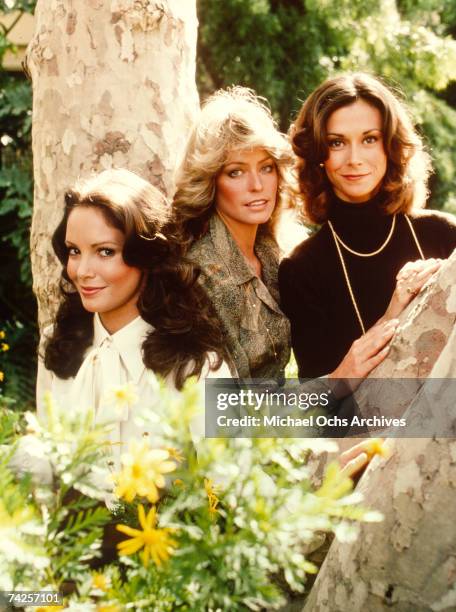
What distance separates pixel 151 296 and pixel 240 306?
342 millimetres

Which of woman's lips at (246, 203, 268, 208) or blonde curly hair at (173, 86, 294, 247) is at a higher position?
blonde curly hair at (173, 86, 294, 247)

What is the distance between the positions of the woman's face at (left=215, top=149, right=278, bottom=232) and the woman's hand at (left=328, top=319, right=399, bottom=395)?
587 millimetres

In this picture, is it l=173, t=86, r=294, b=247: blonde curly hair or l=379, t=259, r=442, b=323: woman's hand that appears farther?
l=173, t=86, r=294, b=247: blonde curly hair

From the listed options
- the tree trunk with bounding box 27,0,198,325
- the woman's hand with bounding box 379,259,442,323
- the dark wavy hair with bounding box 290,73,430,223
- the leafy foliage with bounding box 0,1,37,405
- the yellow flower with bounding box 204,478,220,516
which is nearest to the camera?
the yellow flower with bounding box 204,478,220,516

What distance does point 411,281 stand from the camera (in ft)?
6.32

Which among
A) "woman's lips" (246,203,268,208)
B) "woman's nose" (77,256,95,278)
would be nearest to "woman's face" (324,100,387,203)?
"woman's lips" (246,203,268,208)

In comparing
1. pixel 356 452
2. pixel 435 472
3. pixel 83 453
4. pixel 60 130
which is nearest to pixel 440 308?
pixel 356 452

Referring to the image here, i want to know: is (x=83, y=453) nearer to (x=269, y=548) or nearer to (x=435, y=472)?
(x=269, y=548)

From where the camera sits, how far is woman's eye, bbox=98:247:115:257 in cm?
207

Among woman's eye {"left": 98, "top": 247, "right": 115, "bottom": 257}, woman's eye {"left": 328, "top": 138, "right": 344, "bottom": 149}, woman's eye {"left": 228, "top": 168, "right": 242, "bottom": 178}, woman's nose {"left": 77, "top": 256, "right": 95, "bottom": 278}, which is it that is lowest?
woman's nose {"left": 77, "top": 256, "right": 95, "bottom": 278}

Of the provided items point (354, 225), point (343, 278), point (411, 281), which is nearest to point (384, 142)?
point (354, 225)

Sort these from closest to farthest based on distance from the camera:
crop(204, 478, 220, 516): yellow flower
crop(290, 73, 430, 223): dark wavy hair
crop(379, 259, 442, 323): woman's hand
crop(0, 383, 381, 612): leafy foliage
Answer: crop(0, 383, 381, 612): leafy foliage < crop(204, 478, 220, 516): yellow flower < crop(379, 259, 442, 323): woman's hand < crop(290, 73, 430, 223): dark wavy hair

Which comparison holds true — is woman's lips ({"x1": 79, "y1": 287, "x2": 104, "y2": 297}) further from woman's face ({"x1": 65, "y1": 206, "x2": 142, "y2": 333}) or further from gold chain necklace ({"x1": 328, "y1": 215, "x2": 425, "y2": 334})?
gold chain necklace ({"x1": 328, "y1": 215, "x2": 425, "y2": 334})

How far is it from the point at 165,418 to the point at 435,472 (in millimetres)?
501
